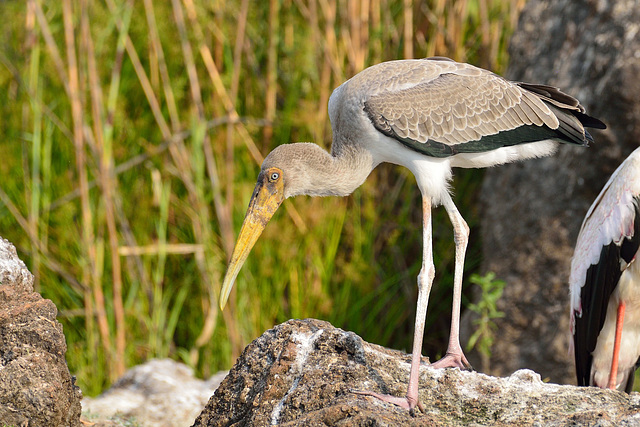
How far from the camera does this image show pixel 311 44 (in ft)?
19.8


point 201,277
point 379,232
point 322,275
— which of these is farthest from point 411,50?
point 201,277

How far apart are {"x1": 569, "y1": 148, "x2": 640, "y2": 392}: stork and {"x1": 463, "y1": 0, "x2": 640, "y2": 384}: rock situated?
0.91 meters

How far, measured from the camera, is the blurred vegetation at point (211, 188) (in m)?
5.61

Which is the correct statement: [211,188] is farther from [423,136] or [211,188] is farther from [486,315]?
[423,136]

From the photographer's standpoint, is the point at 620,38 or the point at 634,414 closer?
the point at 634,414

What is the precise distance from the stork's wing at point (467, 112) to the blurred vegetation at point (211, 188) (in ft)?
6.47

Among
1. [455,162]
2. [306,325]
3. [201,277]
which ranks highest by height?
[455,162]

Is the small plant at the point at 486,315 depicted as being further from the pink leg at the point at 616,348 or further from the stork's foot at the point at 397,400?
the stork's foot at the point at 397,400

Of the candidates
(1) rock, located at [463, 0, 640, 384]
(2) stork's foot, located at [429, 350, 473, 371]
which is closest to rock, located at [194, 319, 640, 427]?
(2) stork's foot, located at [429, 350, 473, 371]

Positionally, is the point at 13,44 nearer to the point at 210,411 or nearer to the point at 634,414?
the point at 210,411

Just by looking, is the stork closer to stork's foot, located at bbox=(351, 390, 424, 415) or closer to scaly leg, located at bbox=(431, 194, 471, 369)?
scaly leg, located at bbox=(431, 194, 471, 369)

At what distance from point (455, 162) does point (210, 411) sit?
1696 millimetres

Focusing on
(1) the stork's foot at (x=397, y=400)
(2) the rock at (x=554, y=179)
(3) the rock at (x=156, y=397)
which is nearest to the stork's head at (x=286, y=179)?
(3) the rock at (x=156, y=397)

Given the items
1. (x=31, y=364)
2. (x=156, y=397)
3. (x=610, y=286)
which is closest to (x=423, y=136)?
(x=610, y=286)
